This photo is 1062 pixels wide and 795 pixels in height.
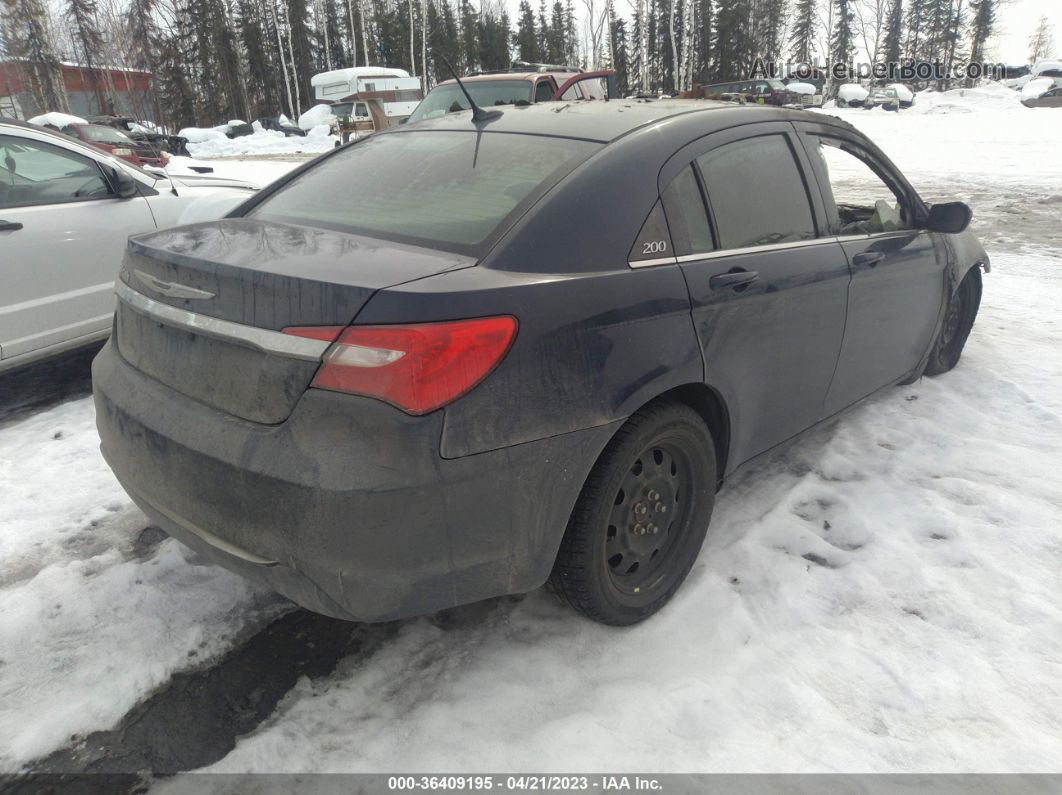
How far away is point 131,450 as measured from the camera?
2258mm

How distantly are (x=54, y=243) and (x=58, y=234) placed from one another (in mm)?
65

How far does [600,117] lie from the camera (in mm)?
2709

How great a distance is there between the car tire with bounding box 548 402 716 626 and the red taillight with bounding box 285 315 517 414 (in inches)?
23.6

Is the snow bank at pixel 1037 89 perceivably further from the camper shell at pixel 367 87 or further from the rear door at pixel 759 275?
the rear door at pixel 759 275

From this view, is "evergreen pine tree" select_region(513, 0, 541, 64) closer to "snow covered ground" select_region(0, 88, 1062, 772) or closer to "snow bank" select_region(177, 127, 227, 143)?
"snow bank" select_region(177, 127, 227, 143)

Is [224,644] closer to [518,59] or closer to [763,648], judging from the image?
[763,648]

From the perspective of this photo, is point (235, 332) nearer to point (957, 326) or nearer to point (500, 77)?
point (957, 326)

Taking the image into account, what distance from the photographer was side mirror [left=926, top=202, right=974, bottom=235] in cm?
363

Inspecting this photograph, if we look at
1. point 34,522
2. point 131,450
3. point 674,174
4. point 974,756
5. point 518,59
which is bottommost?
point 974,756

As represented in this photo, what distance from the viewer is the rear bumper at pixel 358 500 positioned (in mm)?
1793

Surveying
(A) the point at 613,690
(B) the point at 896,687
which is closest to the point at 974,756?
(B) the point at 896,687

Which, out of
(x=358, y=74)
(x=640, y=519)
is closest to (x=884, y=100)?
(x=358, y=74)

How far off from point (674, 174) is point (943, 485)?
6.49 feet

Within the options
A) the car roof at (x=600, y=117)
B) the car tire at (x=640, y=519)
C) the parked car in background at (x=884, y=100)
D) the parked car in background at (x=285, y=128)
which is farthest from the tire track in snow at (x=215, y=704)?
the parked car in background at (x=884, y=100)
